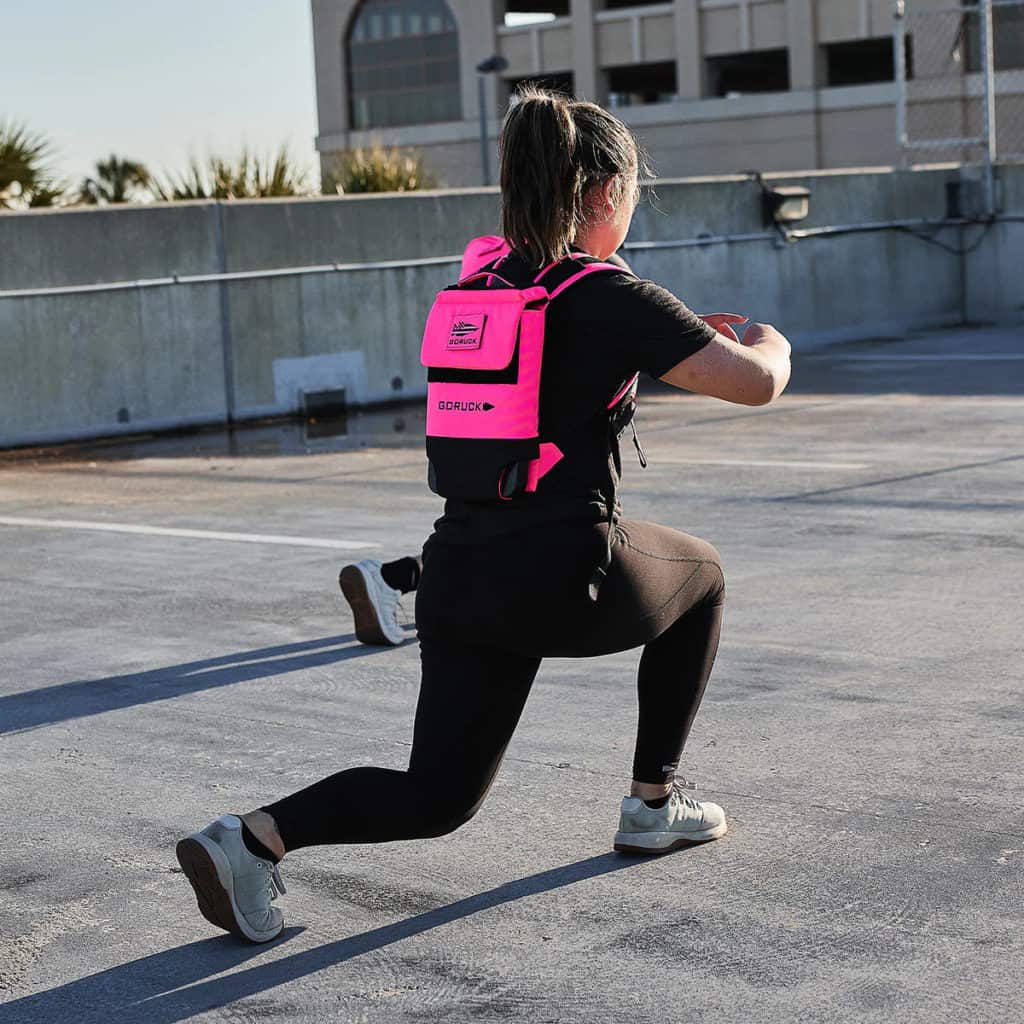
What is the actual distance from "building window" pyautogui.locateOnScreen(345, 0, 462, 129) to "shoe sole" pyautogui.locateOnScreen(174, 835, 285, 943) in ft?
202

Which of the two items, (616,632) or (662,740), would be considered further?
(662,740)

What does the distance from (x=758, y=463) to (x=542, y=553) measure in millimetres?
7939

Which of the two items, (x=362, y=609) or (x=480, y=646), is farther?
(x=362, y=609)

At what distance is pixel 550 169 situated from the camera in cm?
349

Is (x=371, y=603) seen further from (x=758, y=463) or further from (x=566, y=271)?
(x=758, y=463)

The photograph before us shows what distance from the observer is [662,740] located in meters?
4.07

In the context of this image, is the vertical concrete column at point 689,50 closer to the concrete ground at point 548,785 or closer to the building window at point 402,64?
the building window at point 402,64

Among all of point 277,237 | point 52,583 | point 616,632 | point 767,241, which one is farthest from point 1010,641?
point 767,241

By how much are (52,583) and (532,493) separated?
513 centimetres

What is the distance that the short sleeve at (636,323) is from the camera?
11.3 feet

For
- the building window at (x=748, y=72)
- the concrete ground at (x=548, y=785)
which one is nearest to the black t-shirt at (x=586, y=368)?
the concrete ground at (x=548, y=785)

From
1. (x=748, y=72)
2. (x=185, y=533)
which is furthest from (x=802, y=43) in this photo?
(x=185, y=533)

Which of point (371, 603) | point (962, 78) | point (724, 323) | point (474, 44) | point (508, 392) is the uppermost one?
point (474, 44)

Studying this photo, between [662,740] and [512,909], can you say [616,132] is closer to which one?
[662,740]
